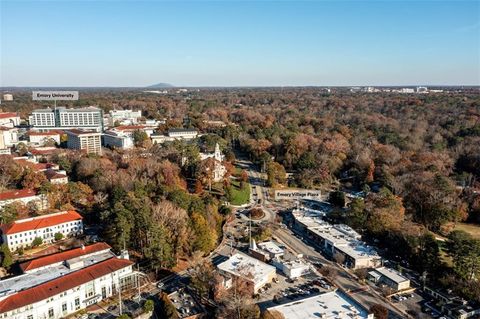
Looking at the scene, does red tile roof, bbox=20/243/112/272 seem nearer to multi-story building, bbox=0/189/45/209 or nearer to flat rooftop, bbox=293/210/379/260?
multi-story building, bbox=0/189/45/209

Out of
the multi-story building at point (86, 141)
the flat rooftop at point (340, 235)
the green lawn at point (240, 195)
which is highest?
the multi-story building at point (86, 141)

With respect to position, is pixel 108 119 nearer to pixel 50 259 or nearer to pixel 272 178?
pixel 272 178

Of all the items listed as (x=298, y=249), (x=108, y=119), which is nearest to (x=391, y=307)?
(x=298, y=249)

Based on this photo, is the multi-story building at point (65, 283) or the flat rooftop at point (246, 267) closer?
the multi-story building at point (65, 283)

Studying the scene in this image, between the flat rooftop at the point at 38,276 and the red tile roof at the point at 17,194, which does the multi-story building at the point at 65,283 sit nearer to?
the flat rooftop at the point at 38,276

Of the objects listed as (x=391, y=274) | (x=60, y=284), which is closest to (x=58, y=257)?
(x=60, y=284)

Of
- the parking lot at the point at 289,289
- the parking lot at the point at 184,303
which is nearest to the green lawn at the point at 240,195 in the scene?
the parking lot at the point at 289,289
